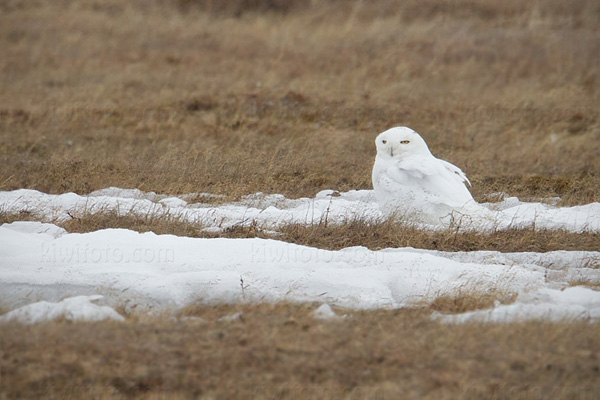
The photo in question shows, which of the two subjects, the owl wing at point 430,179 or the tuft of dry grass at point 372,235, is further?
the owl wing at point 430,179

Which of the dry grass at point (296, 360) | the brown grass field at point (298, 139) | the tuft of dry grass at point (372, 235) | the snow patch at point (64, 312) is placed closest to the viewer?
the dry grass at point (296, 360)

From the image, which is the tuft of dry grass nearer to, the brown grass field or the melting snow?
the brown grass field

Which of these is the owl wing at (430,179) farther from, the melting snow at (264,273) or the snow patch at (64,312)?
the snow patch at (64,312)

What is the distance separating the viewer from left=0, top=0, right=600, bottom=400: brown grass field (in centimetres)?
447

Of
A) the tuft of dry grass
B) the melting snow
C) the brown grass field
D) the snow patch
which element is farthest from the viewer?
the tuft of dry grass

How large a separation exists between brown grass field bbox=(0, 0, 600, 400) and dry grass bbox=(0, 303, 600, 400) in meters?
0.01

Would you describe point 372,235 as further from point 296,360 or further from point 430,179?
point 296,360

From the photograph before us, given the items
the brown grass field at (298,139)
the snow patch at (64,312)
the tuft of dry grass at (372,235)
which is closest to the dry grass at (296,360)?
the brown grass field at (298,139)

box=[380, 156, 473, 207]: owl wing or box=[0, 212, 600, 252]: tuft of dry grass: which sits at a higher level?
box=[380, 156, 473, 207]: owl wing

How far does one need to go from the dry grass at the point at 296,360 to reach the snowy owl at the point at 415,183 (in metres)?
3.28

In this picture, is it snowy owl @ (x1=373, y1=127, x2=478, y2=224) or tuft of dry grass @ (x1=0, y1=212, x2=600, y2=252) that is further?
snowy owl @ (x1=373, y1=127, x2=478, y2=224)

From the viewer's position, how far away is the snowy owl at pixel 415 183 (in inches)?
331

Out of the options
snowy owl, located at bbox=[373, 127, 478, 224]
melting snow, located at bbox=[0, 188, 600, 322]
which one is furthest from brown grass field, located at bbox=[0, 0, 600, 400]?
snowy owl, located at bbox=[373, 127, 478, 224]

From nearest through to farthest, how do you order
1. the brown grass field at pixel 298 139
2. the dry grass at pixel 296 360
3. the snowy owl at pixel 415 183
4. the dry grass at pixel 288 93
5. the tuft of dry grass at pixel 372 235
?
the dry grass at pixel 296 360 < the brown grass field at pixel 298 139 < the tuft of dry grass at pixel 372 235 < the snowy owl at pixel 415 183 < the dry grass at pixel 288 93
